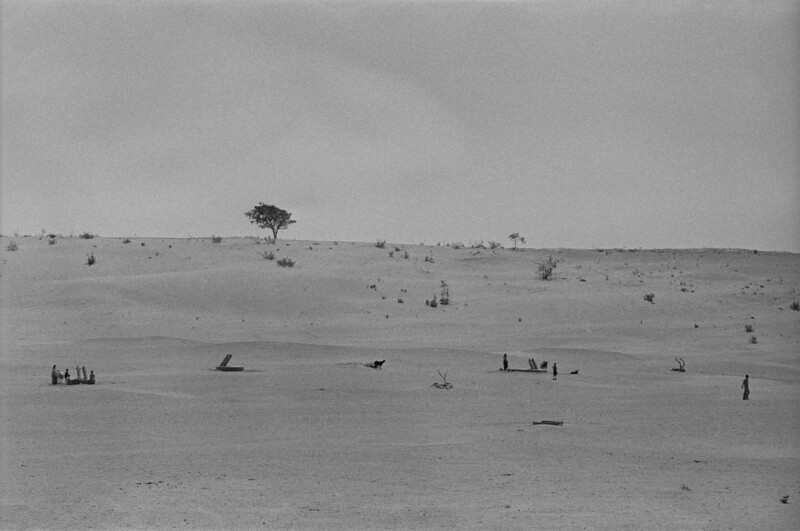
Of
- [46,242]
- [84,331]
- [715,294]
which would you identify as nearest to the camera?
[84,331]

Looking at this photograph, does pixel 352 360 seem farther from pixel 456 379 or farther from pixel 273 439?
pixel 273 439

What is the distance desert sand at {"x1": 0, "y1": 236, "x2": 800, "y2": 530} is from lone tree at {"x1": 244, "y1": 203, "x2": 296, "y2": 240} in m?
18.8

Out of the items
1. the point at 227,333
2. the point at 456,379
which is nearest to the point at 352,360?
the point at 456,379

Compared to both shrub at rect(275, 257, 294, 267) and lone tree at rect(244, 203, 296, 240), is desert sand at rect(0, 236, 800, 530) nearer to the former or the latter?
shrub at rect(275, 257, 294, 267)

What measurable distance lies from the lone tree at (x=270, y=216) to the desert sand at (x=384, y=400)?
18790 mm

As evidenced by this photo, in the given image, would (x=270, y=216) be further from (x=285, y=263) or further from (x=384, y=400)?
(x=384, y=400)

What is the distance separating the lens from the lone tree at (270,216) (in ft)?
225

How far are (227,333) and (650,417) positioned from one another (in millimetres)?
16750

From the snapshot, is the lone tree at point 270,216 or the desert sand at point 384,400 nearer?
the desert sand at point 384,400

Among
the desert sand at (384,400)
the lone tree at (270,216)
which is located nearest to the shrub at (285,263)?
the desert sand at (384,400)

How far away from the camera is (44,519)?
36.6ft

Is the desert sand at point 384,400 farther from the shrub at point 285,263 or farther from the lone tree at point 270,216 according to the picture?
the lone tree at point 270,216

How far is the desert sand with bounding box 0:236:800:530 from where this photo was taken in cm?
1232

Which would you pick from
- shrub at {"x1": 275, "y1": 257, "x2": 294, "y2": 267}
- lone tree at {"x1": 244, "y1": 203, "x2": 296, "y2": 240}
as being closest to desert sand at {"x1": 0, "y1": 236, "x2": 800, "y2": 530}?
shrub at {"x1": 275, "y1": 257, "x2": 294, "y2": 267}
